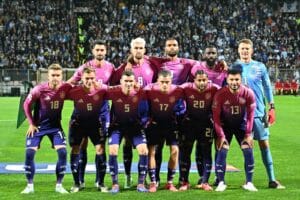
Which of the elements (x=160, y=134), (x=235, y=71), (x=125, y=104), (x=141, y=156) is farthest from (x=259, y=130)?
(x=125, y=104)

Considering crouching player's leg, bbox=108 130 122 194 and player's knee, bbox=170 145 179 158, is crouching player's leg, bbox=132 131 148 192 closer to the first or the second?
crouching player's leg, bbox=108 130 122 194

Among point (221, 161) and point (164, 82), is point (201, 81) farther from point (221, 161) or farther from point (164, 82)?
point (221, 161)

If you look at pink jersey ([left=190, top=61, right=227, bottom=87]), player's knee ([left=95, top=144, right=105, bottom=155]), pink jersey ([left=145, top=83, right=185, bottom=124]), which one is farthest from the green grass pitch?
pink jersey ([left=190, top=61, right=227, bottom=87])

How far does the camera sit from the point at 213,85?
968 cm

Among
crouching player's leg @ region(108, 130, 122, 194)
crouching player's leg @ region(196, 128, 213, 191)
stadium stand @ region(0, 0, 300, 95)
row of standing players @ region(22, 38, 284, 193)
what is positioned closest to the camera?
crouching player's leg @ region(108, 130, 122, 194)

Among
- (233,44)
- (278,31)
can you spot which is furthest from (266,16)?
(233,44)

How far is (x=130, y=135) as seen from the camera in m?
9.58

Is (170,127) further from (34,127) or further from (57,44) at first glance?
(57,44)

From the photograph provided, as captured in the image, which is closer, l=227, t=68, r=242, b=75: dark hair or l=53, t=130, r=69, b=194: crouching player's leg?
l=53, t=130, r=69, b=194: crouching player's leg

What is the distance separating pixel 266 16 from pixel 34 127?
1522 inches

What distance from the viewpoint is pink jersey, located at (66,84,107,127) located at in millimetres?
9570

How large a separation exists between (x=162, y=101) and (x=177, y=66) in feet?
2.63

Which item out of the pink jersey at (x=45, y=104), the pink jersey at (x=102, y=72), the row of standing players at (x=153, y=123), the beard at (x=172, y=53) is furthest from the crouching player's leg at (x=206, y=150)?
A: the pink jersey at (x=45, y=104)

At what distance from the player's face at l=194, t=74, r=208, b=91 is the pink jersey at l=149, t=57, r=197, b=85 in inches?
23.6
